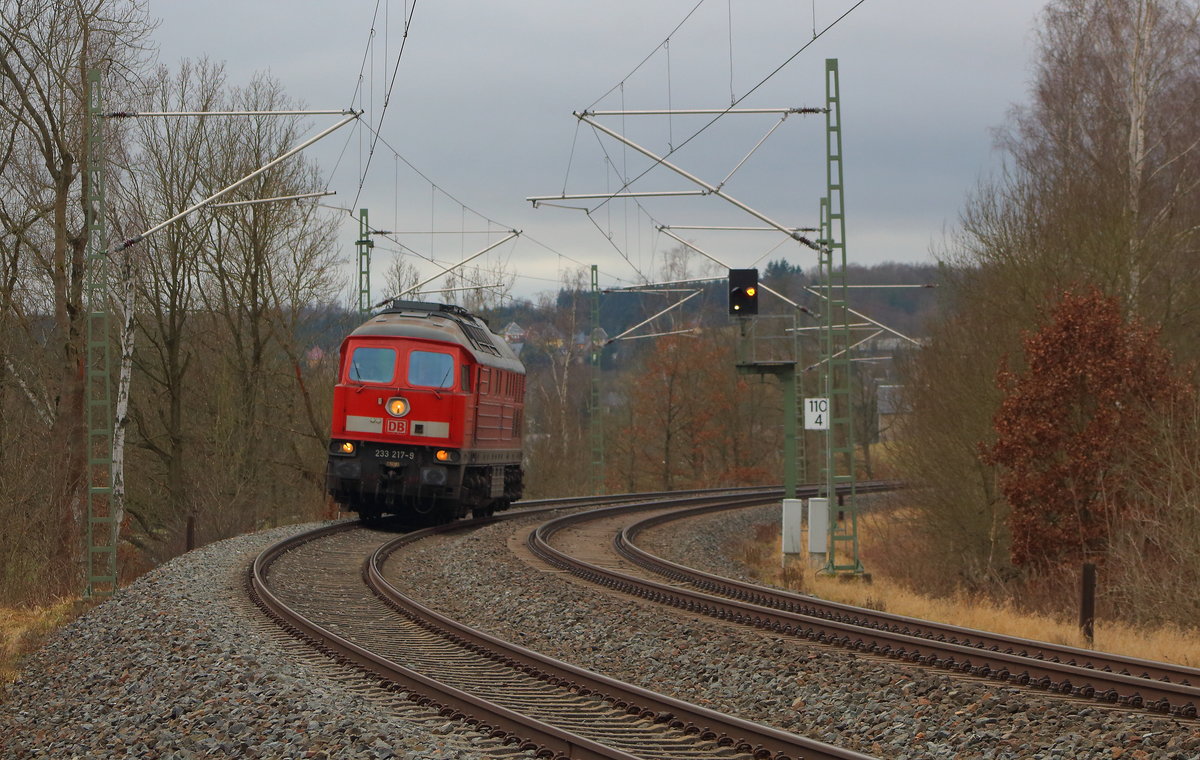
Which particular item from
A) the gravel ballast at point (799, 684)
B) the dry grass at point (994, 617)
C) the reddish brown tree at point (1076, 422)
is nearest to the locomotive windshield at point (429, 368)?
the gravel ballast at point (799, 684)

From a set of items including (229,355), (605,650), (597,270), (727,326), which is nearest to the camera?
(605,650)

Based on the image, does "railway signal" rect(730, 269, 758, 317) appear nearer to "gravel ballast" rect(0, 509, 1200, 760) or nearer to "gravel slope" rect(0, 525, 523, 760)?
"gravel ballast" rect(0, 509, 1200, 760)

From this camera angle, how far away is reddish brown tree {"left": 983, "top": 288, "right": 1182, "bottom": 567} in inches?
778

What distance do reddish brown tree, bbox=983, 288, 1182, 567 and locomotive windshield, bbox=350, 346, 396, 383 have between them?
34.0 feet

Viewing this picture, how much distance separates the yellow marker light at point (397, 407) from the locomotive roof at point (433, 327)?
115 cm

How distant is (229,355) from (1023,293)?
75.0 feet

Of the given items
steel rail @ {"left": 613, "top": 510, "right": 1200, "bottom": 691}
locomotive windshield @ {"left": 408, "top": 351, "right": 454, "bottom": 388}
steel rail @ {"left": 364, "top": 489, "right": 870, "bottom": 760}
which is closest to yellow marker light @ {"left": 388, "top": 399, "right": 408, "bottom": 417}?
locomotive windshield @ {"left": 408, "top": 351, "right": 454, "bottom": 388}

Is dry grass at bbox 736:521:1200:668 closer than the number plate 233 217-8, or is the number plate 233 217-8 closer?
dry grass at bbox 736:521:1200:668

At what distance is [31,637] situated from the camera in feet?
54.1

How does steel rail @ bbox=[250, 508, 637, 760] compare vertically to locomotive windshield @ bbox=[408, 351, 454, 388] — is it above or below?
below

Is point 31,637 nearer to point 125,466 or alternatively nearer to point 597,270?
point 125,466

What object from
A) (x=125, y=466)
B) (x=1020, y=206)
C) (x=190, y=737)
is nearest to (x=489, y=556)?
(x=190, y=737)

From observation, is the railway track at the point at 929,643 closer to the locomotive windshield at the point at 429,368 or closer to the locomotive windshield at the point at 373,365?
the locomotive windshield at the point at 429,368

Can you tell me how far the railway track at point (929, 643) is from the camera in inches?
338
